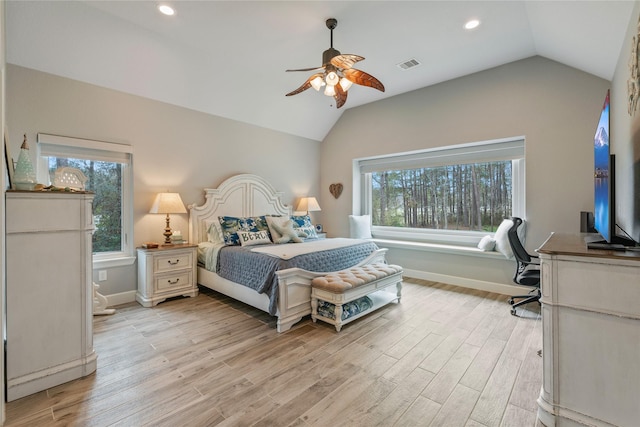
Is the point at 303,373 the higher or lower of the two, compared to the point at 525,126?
lower

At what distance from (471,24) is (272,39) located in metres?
2.14

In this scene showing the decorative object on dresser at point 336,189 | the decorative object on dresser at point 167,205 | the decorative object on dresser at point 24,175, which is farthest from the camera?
the decorative object on dresser at point 336,189

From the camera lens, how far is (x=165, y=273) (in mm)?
3510

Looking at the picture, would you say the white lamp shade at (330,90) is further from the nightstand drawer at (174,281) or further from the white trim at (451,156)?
the nightstand drawer at (174,281)

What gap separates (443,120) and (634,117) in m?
2.66

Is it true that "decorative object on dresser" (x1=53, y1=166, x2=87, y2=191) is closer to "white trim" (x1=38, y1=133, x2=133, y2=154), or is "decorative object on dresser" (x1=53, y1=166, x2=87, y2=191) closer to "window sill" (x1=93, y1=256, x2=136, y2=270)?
"white trim" (x1=38, y1=133, x2=133, y2=154)

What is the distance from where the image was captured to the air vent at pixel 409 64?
12.2 feet

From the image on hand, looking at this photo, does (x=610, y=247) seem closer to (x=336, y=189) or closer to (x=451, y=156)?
(x=451, y=156)

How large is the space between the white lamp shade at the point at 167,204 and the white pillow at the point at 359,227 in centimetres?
292

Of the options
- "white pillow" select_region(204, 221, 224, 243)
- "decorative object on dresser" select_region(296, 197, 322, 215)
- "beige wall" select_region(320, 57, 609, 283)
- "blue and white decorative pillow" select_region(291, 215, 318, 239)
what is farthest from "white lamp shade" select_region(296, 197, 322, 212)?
"white pillow" select_region(204, 221, 224, 243)

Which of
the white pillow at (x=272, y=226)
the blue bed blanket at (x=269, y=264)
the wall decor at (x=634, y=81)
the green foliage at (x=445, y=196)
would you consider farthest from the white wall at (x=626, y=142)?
the white pillow at (x=272, y=226)

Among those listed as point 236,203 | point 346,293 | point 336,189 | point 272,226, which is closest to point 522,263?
point 346,293

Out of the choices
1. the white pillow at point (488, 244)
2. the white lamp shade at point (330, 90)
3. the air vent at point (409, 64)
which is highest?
the air vent at point (409, 64)

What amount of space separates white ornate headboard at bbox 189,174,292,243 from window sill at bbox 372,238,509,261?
193 cm
